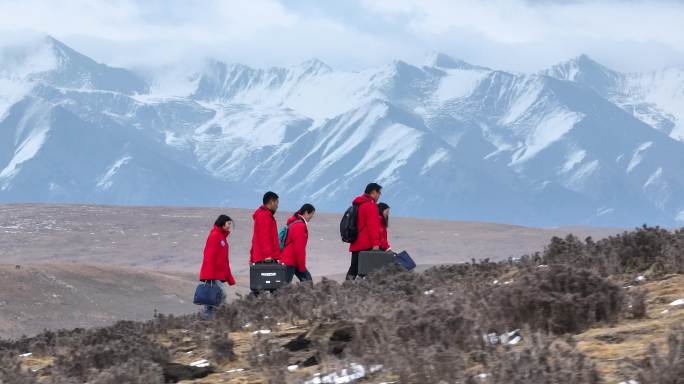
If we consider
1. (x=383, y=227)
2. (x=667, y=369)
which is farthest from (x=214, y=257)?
(x=667, y=369)

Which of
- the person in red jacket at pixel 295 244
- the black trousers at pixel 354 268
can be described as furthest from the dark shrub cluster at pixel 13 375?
the black trousers at pixel 354 268

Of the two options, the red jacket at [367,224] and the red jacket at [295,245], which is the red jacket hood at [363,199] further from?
the red jacket at [295,245]

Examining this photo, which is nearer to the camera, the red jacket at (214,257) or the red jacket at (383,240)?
the red jacket at (214,257)

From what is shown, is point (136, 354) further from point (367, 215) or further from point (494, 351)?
point (367, 215)

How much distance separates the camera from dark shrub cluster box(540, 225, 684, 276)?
40.7ft

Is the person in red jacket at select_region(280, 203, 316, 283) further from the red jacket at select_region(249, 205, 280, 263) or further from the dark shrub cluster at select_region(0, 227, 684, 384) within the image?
the dark shrub cluster at select_region(0, 227, 684, 384)

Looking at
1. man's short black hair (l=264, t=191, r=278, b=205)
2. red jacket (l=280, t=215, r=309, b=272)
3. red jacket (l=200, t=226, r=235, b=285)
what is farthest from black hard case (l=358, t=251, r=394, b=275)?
red jacket (l=200, t=226, r=235, b=285)

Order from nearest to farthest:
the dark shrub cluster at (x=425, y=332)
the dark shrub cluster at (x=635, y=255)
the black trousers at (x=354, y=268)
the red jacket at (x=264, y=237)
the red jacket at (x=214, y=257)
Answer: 1. the dark shrub cluster at (x=425, y=332)
2. the dark shrub cluster at (x=635, y=255)
3. the red jacket at (x=214, y=257)
4. the red jacket at (x=264, y=237)
5. the black trousers at (x=354, y=268)

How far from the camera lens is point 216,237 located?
50.2 ft

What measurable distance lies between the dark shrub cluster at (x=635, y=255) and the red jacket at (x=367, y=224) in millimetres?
3113

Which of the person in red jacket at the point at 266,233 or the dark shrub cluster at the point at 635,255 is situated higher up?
the person in red jacket at the point at 266,233

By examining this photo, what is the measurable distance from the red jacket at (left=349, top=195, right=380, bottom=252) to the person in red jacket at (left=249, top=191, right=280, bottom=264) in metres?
1.07

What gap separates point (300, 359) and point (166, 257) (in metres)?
64.6

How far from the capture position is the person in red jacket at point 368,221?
1675 centimetres
